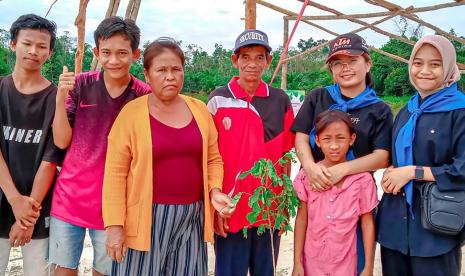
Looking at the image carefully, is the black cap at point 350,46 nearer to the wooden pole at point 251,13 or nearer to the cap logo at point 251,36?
the cap logo at point 251,36

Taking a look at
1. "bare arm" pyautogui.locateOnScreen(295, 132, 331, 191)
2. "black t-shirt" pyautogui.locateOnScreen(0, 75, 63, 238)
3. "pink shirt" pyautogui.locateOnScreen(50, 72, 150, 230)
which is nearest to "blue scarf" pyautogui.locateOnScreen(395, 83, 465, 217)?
"bare arm" pyautogui.locateOnScreen(295, 132, 331, 191)

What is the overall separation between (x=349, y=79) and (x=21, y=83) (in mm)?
1630

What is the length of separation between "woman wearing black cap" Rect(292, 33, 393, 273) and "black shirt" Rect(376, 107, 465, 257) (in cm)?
12

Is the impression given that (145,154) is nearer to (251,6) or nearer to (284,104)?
(284,104)

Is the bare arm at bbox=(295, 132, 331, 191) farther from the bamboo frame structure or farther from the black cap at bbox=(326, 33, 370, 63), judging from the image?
the bamboo frame structure

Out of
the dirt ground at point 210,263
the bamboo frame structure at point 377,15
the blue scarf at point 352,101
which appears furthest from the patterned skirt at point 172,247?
the bamboo frame structure at point 377,15

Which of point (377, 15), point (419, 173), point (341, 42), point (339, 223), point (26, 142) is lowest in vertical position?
point (339, 223)

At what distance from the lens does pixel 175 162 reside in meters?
1.92

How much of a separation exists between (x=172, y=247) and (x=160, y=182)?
12.5 inches

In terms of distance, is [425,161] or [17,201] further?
[17,201]

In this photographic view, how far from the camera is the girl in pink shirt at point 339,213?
202 cm

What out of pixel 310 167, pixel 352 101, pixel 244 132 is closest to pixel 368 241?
pixel 310 167

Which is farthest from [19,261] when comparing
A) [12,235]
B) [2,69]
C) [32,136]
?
[2,69]

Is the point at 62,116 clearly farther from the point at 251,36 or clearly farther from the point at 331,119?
the point at 331,119
